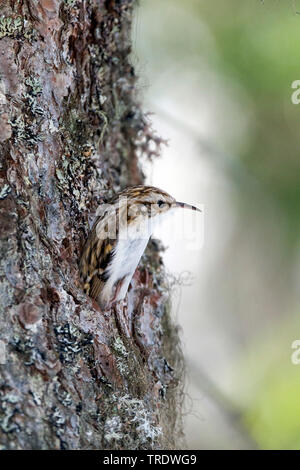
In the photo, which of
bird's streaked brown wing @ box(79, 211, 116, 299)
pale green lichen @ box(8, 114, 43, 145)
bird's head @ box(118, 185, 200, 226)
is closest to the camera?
pale green lichen @ box(8, 114, 43, 145)

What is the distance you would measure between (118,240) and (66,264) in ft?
1.26

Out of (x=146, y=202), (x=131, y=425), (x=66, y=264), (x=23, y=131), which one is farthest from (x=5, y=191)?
(x=131, y=425)

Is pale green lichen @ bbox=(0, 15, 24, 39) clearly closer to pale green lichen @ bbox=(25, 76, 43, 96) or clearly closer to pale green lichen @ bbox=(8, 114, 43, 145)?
pale green lichen @ bbox=(25, 76, 43, 96)

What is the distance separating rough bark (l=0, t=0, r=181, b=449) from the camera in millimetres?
2480

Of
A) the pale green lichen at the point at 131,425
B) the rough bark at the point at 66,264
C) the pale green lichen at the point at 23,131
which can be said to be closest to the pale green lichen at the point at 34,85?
the rough bark at the point at 66,264

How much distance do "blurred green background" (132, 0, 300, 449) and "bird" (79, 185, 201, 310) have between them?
2.36 ft

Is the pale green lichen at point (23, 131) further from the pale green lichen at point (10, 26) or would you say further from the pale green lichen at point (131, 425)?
the pale green lichen at point (131, 425)

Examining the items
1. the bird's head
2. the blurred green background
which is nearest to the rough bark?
the bird's head

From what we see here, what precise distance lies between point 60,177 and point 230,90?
7.01 feet

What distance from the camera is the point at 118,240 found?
3.24 metres

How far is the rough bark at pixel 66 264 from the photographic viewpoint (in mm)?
2480

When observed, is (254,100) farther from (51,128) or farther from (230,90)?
(51,128)
